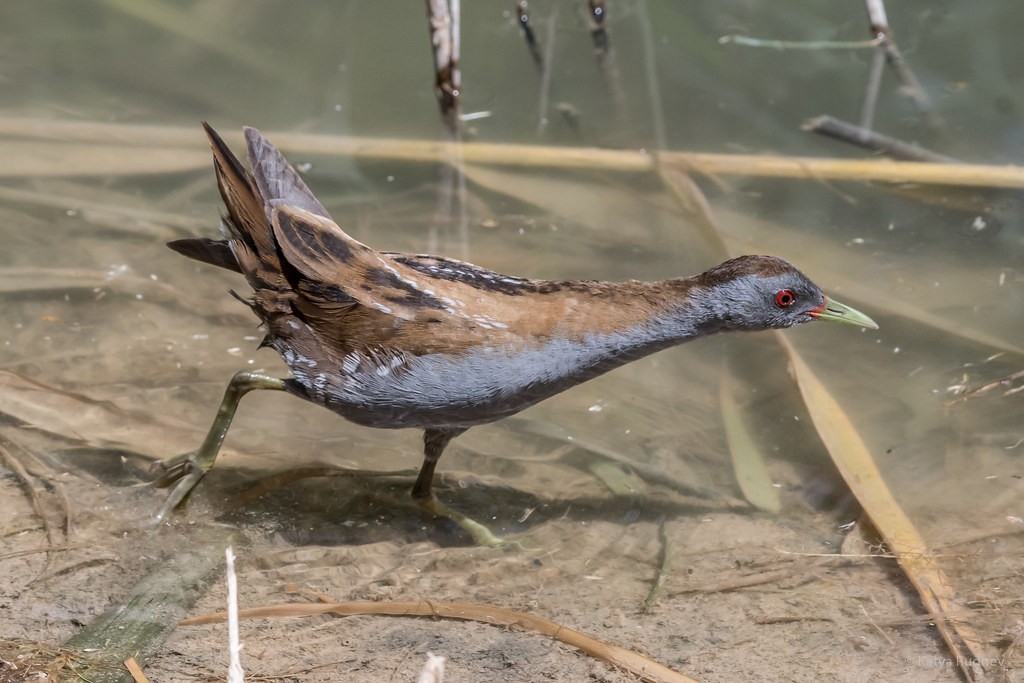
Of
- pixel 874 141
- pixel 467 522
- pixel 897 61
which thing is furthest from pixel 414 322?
pixel 897 61

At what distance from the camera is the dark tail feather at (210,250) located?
3.63 meters

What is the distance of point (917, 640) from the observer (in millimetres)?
3113

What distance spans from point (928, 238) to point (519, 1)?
2.95 metres

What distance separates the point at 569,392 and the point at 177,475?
1.62m

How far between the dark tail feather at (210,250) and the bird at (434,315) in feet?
0.16

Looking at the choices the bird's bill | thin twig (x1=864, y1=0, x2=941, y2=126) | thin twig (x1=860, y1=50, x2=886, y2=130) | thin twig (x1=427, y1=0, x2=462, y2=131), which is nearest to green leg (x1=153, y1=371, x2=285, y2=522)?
the bird's bill

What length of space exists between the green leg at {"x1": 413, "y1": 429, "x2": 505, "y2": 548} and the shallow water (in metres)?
0.06

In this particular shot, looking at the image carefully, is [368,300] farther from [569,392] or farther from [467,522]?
[569,392]

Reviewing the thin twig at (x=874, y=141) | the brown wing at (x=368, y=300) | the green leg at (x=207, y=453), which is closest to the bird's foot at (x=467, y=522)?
the green leg at (x=207, y=453)

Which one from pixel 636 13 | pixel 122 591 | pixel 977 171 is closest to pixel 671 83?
pixel 636 13

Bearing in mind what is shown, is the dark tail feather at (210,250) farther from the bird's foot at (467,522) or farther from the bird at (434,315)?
the bird's foot at (467,522)

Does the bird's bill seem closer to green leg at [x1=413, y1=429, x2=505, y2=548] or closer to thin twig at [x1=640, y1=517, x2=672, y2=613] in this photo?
thin twig at [x1=640, y1=517, x2=672, y2=613]

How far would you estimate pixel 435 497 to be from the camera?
3.85 meters

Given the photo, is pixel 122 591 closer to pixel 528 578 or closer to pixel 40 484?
pixel 40 484
